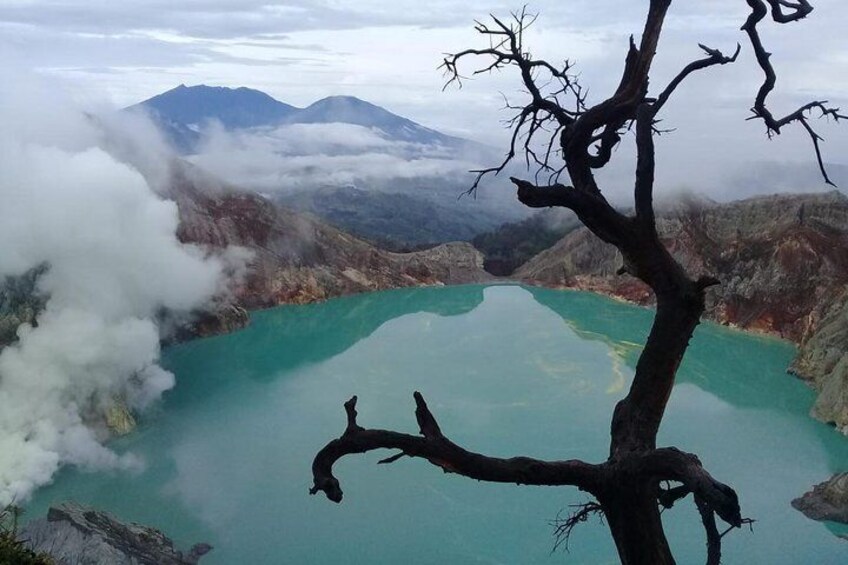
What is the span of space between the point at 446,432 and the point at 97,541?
32.2ft

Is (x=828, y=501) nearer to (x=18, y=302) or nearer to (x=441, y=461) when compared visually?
(x=441, y=461)

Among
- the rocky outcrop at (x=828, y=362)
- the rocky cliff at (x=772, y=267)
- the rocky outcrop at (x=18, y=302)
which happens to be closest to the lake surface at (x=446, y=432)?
the rocky outcrop at (x=828, y=362)

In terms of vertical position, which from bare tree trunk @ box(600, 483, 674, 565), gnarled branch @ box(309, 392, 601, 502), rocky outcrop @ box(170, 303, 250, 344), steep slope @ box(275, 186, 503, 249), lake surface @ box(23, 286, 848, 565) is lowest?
steep slope @ box(275, 186, 503, 249)

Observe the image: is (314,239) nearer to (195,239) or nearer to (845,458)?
(195,239)

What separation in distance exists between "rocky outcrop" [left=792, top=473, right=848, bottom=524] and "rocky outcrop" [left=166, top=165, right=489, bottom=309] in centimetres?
3166

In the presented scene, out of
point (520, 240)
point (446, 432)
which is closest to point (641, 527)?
point (446, 432)

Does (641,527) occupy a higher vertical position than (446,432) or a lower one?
higher

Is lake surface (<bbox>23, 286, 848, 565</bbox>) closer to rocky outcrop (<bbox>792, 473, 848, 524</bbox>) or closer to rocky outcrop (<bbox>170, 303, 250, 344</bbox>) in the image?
rocky outcrop (<bbox>792, 473, 848, 524</bbox>)

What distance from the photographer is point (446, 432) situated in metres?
20.3

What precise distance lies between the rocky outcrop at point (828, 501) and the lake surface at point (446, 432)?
0.95 ft

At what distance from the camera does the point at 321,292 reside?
45500mm

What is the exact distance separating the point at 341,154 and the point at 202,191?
504 feet

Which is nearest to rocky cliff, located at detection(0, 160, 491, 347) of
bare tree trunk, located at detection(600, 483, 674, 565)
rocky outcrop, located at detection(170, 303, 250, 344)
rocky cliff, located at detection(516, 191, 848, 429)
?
rocky outcrop, located at detection(170, 303, 250, 344)

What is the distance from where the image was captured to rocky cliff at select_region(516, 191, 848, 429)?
28.8m
